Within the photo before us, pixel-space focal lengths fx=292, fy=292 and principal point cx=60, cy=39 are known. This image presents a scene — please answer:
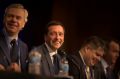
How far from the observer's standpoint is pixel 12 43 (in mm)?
1858

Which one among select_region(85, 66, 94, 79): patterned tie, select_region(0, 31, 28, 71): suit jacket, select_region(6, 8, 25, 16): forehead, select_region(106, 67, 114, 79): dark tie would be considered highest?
select_region(6, 8, 25, 16): forehead

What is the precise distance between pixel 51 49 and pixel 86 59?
0.32 meters

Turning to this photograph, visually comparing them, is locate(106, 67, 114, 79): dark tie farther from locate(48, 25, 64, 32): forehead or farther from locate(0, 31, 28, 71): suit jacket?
locate(0, 31, 28, 71): suit jacket

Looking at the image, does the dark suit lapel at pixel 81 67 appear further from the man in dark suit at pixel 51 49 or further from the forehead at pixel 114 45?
the forehead at pixel 114 45

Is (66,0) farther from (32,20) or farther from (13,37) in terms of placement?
(13,37)

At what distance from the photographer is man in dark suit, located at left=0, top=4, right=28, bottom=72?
1821 mm

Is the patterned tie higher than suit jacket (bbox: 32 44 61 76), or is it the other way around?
suit jacket (bbox: 32 44 61 76)

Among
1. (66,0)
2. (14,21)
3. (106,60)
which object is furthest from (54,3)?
(14,21)

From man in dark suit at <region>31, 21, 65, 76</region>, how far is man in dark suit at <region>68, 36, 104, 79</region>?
4.9 inches

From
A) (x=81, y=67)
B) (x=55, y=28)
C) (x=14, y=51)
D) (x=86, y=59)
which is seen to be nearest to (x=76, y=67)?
(x=81, y=67)

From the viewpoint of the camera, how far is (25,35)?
9.61ft

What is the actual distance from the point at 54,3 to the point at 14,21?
1.64 meters

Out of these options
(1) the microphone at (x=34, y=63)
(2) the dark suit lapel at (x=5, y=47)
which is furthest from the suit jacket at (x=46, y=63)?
(2) the dark suit lapel at (x=5, y=47)

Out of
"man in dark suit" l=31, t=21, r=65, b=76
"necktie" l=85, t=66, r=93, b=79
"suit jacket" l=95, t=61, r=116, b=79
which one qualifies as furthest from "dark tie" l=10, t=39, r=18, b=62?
"suit jacket" l=95, t=61, r=116, b=79
